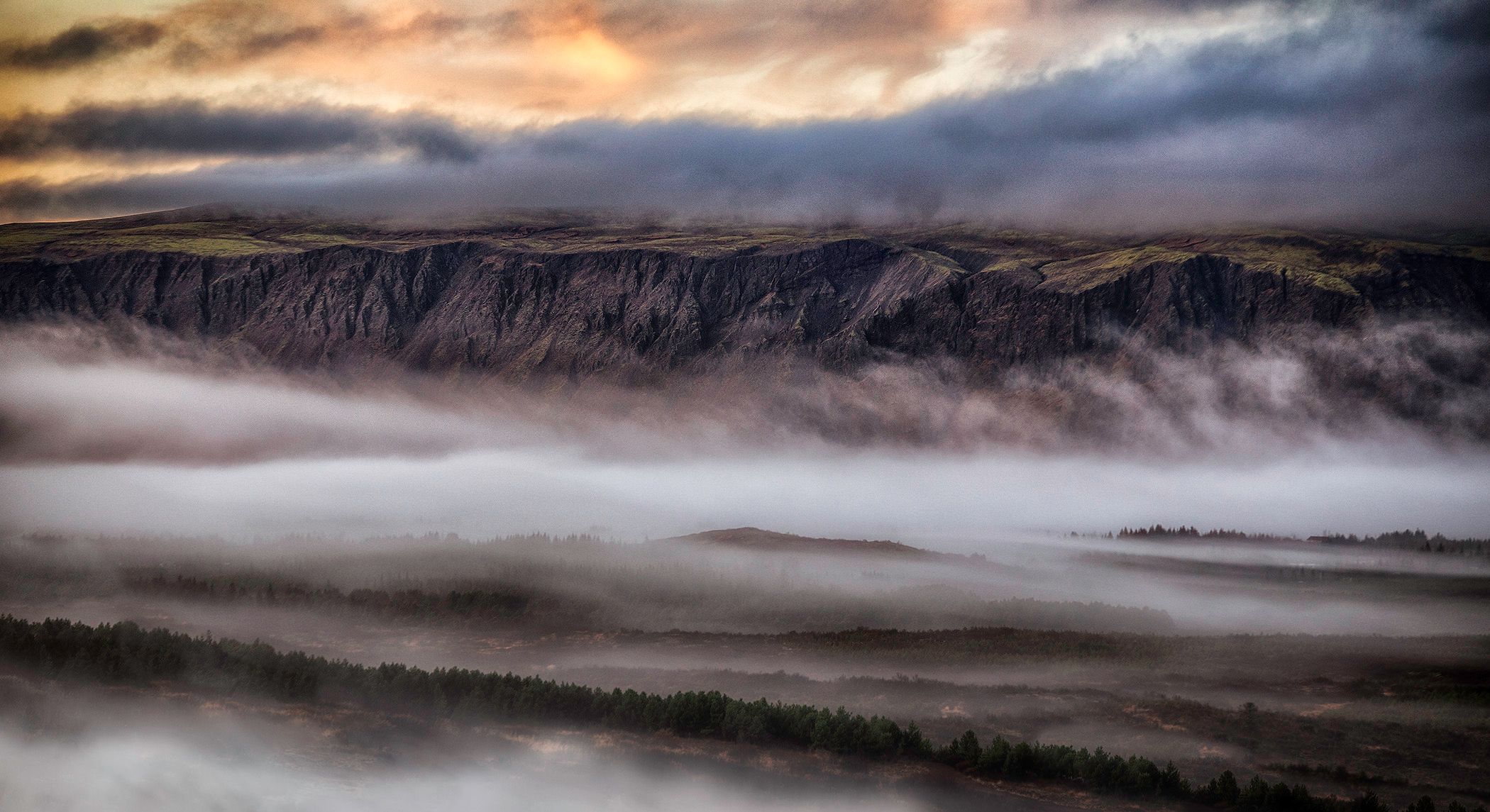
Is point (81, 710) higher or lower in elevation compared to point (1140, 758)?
lower

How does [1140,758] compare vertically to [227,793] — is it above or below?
above

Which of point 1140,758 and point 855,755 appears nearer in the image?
point 1140,758

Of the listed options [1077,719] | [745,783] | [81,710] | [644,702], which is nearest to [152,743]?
[81,710]

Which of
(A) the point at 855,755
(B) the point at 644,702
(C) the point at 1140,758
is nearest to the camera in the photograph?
(C) the point at 1140,758

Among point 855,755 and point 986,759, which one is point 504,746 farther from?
point 986,759

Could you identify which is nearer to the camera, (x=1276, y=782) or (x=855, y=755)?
(x=1276, y=782)

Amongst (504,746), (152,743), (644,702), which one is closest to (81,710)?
(152,743)

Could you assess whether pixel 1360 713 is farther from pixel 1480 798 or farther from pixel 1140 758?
pixel 1140 758

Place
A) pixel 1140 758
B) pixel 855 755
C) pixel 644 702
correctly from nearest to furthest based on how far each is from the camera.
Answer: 1. pixel 1140 758
2. pixel 855 755
3. pixel 644 702

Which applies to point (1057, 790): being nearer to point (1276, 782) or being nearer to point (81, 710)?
point (1276, 782)
